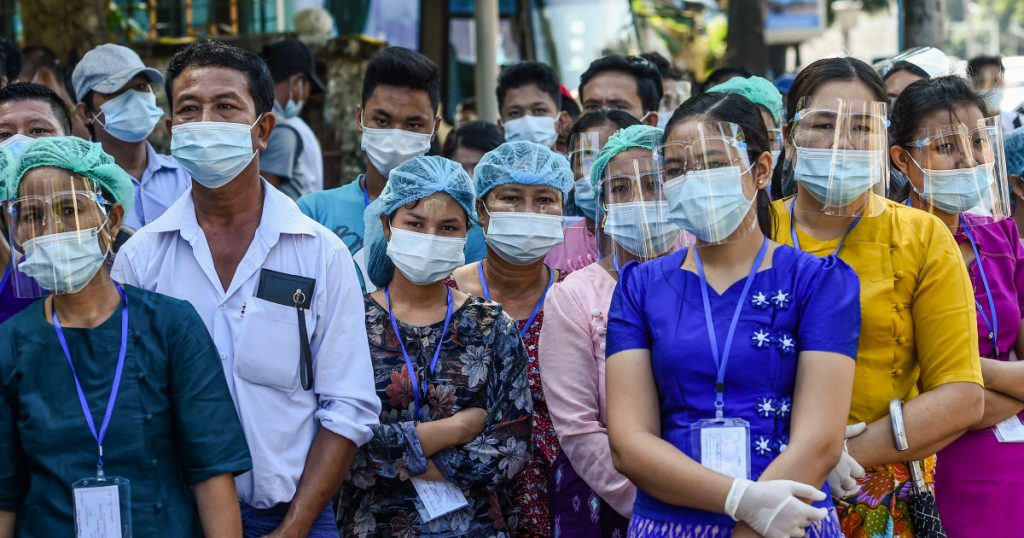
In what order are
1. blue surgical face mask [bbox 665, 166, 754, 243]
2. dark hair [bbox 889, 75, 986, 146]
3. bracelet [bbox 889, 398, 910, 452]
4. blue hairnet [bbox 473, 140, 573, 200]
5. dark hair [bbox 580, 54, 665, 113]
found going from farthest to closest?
dark hair [bbox 580, 54, 665, 113] < blue hairnet [bbox 473, 140, 573, 200] < dark hair [bbox 889, 75, 986, 146] < bracelet [bbox 889, 398, 910, 452] < blue surgical face mask [bbox 665, 166, 754, 243]

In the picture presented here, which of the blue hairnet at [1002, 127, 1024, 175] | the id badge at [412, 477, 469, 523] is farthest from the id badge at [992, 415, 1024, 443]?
the id badge at [412, 477, 469, 523]

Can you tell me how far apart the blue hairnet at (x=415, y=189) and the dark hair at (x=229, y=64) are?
0.57 metres

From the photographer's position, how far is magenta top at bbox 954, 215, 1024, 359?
373cm

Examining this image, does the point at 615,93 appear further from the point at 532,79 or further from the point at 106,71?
the point at 106,71

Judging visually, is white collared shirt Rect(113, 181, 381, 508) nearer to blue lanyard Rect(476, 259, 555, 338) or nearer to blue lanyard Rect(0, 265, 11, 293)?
blue lanyard Rect(0, 265, 11, 293)

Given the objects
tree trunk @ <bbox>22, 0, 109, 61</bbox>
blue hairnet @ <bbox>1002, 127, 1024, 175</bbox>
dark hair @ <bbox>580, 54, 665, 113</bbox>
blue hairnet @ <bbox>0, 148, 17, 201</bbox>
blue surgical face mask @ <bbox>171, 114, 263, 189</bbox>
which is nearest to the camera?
blue hairnet @ <bbox>0, 148, 17, 201</bbox>

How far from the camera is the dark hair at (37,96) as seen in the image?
4.90 meters

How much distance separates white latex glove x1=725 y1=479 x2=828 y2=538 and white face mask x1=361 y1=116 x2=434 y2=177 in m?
2.73

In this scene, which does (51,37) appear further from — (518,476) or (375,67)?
(518,476)

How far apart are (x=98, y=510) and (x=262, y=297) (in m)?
0.77

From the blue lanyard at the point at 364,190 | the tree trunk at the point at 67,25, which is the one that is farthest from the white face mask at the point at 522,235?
the tree trunk at the point at 67,25

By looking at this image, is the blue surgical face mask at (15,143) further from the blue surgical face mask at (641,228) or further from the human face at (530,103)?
the human face at (530,103)

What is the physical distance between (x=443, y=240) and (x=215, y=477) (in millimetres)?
1268

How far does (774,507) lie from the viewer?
2773 mm
